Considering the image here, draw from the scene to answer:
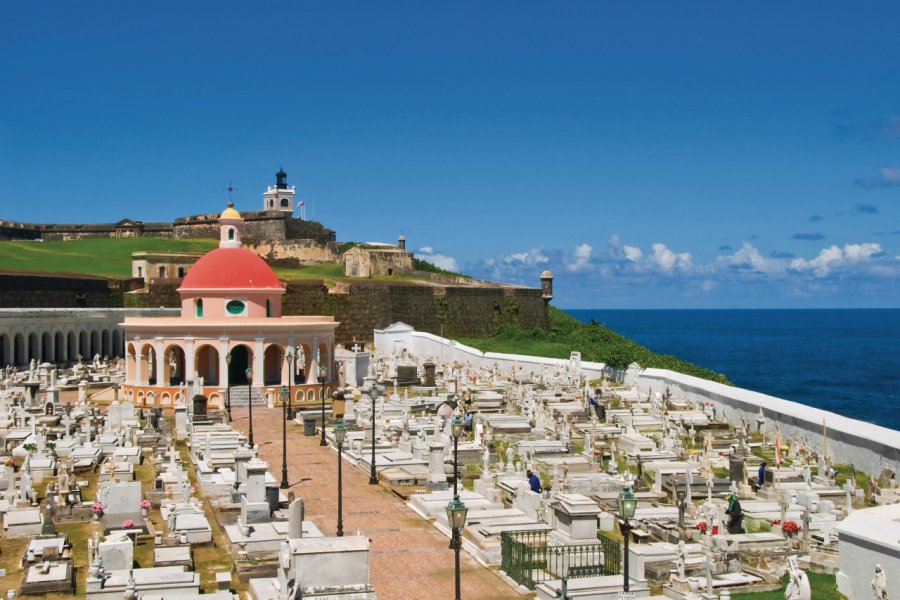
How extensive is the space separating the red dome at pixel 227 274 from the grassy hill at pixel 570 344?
16.1 m

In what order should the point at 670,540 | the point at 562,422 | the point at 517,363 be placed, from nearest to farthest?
the point at 670,540 → the point at 562,422 → the point at 517,363

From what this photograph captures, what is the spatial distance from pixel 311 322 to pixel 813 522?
22555 millimetres

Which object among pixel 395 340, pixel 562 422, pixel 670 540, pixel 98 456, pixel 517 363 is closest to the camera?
pixel 670 540

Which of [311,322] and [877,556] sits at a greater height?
[311,322]

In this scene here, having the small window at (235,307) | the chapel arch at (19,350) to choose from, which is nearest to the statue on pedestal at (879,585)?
the small window at (235,307)

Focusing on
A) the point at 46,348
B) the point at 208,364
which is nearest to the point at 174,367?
the point at 208,364

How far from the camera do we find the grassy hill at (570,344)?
4633cm

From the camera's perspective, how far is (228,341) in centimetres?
3419

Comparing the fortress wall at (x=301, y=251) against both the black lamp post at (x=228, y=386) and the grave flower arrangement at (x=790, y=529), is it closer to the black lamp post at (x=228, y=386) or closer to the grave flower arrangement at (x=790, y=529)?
the black lamp post at (x=228, y=386)

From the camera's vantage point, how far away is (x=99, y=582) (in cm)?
1242

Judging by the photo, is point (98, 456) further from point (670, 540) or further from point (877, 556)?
point (877, 556)

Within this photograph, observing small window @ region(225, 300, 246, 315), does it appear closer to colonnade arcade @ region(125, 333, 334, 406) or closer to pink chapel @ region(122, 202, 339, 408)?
pink chapel @ region(122, 202, 339, 408)

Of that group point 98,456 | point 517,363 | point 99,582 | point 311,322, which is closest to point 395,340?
point 517,363

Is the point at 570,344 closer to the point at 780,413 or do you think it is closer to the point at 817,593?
the point at 780,413
